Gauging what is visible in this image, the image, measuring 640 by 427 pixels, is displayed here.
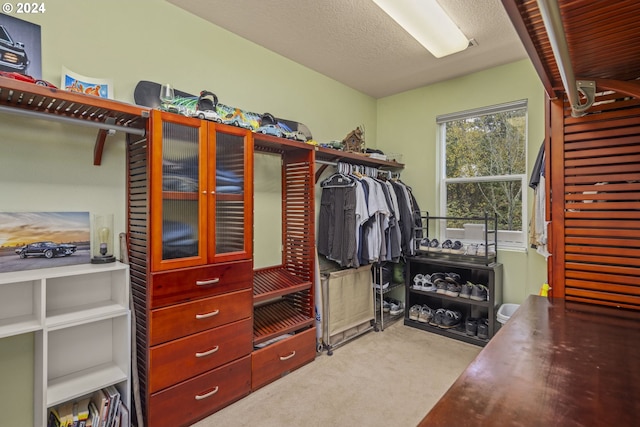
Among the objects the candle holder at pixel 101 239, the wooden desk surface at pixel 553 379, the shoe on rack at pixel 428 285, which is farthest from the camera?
the shoe on rack at pixel 428 285

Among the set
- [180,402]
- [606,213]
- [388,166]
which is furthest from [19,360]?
[388,166]

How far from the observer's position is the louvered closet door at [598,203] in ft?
3.87

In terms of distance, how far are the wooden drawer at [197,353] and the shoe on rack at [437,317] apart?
212 cm

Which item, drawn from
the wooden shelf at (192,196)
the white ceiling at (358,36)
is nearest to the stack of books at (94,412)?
the wooden shelf at (192,196)

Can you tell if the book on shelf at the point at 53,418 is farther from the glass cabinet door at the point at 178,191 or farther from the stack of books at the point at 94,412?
the glass cabinet door at the point at 178,191

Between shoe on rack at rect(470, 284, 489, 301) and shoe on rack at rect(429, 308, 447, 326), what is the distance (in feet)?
1.24

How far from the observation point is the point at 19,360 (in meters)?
1.80

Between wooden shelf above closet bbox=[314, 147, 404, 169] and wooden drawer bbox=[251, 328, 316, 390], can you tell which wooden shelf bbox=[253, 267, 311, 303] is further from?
wooden shelf above closet bbox=[314, 147, 404, 169]

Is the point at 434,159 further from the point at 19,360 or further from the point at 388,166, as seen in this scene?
the point at 19,360

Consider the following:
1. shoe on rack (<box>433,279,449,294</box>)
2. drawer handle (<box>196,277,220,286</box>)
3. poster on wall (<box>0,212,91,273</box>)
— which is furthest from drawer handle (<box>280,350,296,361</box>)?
shoe on rack (<box>433,279,449,294</box>)

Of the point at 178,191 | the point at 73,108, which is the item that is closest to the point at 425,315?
the point at 178,191

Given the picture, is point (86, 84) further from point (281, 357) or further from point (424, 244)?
point (424, 244)

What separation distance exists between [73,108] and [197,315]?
138cm

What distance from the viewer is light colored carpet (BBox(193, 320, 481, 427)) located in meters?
2.04
